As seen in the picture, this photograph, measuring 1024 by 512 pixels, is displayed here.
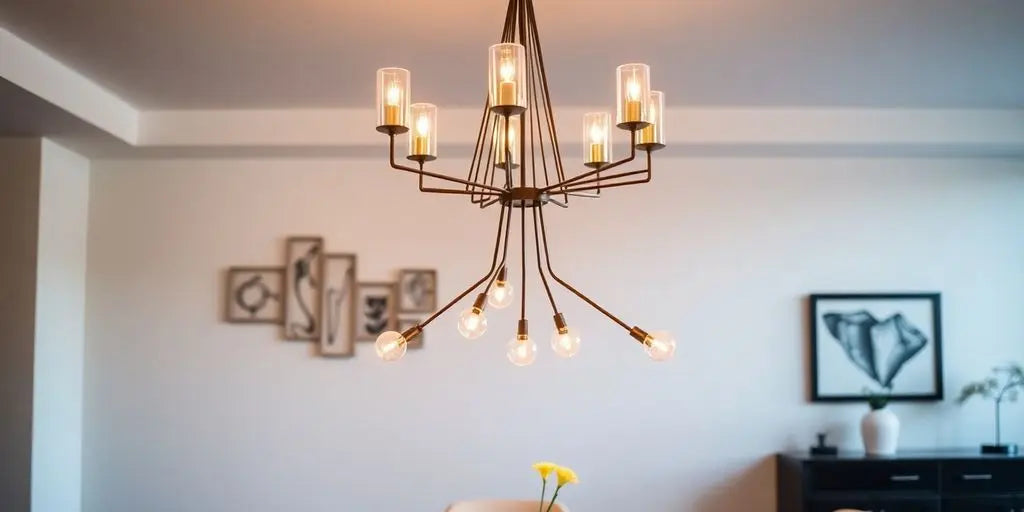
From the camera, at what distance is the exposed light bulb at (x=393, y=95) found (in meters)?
1.85

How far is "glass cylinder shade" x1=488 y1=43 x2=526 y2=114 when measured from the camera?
165 centimetres

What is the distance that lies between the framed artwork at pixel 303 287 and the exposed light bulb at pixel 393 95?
7.96 feet

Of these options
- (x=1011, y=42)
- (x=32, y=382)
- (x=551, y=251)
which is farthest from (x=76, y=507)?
(x=1011, y=42)

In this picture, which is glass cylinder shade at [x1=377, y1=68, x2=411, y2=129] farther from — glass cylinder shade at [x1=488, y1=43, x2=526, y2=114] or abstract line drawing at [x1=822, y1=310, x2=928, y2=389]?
abstract line drawing at [x1=822, y1=310, x2=928, y2=389]

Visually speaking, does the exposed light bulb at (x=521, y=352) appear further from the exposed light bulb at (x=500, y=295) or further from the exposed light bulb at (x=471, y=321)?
the exposed light bulb at (x=500, y=295)

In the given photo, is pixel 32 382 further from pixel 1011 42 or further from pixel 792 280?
pixel 1011 42

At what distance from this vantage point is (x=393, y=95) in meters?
1.85

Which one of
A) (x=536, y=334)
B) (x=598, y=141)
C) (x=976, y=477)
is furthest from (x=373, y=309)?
(x=976, y=477)

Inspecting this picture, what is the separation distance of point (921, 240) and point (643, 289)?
1.49 meters

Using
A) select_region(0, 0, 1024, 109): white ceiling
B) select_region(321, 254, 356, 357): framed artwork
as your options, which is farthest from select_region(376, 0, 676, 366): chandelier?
select_region(321, 254, 356, 357): framed artwork

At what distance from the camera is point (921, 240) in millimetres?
Answer: 4172

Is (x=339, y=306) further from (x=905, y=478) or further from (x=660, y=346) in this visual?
(x=905, y=478)

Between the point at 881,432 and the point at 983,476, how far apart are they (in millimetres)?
492

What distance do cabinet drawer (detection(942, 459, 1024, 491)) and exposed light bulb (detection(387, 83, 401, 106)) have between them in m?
3.27
